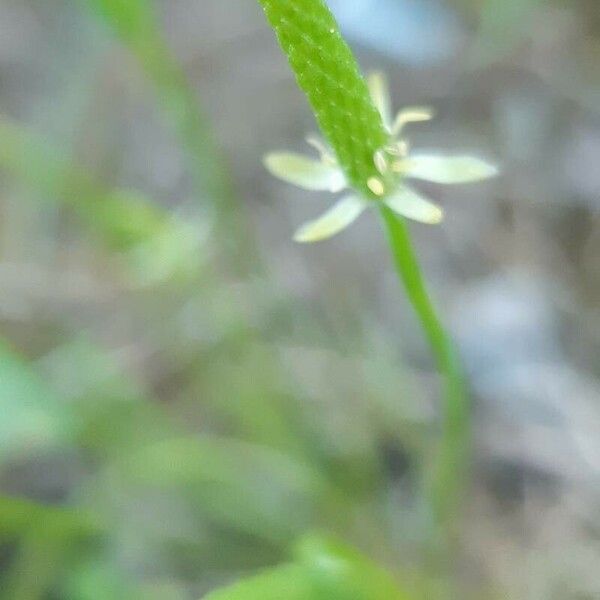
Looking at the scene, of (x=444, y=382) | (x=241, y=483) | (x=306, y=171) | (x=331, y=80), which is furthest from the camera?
(x=241, y=483)

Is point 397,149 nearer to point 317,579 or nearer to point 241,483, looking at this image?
point 317,579

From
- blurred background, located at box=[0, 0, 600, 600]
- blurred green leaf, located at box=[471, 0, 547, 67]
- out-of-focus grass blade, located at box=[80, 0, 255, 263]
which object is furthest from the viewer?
blurred green leaf, located at box=[471, 0, 547, 67]

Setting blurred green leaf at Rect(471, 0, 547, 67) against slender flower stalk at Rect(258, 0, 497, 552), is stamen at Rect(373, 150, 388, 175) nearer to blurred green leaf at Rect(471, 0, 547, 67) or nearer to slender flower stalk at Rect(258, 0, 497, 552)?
slender flower stalk at Rect(258, 0, 497, 552)

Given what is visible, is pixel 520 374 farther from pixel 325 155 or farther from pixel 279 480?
pixel 325 155

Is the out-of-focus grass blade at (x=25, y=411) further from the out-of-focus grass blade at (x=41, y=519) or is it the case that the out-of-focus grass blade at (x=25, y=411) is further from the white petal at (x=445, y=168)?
the white petal at (x=445, y=168)

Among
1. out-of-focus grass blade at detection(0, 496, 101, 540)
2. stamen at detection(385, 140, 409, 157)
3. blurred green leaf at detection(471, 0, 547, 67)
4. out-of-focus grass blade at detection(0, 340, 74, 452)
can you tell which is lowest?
stamen at detection(385, 140, 409, 157)

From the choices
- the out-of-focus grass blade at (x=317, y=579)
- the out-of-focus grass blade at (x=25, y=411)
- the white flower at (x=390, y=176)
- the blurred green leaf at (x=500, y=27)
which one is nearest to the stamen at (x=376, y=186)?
the white flower at (x=390, y=176)

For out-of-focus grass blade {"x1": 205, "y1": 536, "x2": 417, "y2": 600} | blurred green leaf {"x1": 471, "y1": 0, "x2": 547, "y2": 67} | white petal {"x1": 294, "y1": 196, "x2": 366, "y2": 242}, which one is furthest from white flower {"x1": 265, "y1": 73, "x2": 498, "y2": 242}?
blurred green leaf {"x1": 471, "y1": 0, "x2": 547, "y2": 67}

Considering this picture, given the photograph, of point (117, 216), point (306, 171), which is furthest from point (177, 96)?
point (306, 171)
